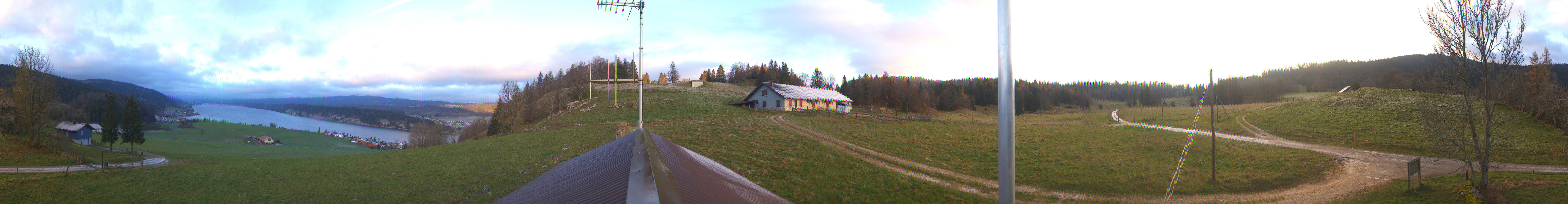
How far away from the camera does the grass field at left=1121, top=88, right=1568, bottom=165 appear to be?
22.1 m

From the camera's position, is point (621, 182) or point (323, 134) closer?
point (621, 182)

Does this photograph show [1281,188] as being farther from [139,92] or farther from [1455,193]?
[139,92]

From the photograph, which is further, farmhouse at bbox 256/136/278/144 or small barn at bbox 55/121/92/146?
farmhouse at bbox 256/136/278/144

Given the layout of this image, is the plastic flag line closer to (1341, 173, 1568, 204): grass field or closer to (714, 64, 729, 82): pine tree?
(1341, 173, 1568, 204): grass field

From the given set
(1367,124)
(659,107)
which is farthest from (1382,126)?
(659,107)

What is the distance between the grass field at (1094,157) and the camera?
1416 centimetres

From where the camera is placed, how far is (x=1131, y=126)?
34.0 m

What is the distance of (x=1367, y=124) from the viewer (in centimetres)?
3030

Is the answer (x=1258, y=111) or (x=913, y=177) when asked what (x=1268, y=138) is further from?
(x=913, y=177)

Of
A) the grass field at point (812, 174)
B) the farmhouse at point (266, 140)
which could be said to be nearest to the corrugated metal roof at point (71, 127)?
the farmhouse at point (266, 140)

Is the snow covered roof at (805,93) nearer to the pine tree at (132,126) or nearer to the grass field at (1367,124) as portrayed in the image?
the grass field at (1367,124)

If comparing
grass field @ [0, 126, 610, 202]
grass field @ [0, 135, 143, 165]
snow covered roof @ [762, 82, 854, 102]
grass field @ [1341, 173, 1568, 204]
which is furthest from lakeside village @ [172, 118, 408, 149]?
grass field @ [1341, 173, 1568, 204]

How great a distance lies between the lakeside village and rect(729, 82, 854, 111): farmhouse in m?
33.8

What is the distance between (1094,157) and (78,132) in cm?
5989
